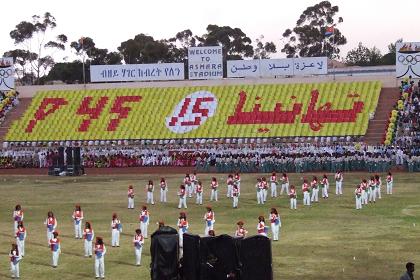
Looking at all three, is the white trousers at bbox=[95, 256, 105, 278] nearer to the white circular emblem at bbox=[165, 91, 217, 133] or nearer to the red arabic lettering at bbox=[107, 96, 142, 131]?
the white circular emblem at bbox=[165, 91, 217, 133]

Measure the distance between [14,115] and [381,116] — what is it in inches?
1384

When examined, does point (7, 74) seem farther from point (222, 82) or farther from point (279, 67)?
point (279, 67)

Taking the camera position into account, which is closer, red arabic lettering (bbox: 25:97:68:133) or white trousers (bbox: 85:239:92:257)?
white trousers (bbox: 85:239:92:257)

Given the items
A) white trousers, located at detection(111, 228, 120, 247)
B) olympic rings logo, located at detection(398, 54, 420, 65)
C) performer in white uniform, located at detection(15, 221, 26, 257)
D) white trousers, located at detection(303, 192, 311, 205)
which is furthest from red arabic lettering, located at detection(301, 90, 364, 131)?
performer in white uniform, located at detection(15, 221, 26, 257)

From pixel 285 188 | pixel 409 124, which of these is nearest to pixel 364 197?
pixel 285 188

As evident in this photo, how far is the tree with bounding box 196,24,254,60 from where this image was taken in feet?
441

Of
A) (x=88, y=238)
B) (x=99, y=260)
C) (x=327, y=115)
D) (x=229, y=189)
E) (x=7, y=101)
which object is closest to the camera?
(x=99, y=260)

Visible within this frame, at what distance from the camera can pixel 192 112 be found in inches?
2926

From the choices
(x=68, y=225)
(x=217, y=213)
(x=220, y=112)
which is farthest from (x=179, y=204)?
(x=220, y=112)

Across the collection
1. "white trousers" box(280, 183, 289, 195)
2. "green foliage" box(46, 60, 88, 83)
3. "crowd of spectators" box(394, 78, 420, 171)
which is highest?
"green foliage" box(46, 60, 88, 83)

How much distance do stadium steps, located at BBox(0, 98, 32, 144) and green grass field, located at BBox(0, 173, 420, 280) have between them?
23.4 m

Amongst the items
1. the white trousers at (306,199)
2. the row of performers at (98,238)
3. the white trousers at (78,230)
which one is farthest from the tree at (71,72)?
the white trousers at (78,230)

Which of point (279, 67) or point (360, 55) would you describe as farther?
point (360, 55)

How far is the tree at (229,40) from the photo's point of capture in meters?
Result: 134
